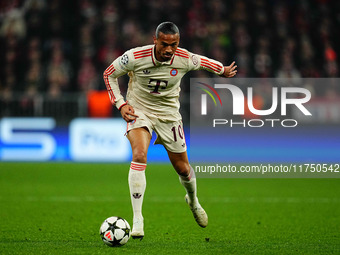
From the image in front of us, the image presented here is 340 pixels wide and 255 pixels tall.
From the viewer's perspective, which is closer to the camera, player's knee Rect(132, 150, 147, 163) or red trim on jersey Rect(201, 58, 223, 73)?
player's knee Rect(132, 150, 147, 163)

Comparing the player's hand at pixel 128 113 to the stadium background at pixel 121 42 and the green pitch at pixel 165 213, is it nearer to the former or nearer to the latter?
the green pitch at pixel 165 213

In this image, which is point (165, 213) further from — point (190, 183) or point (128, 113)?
point (128, 113)

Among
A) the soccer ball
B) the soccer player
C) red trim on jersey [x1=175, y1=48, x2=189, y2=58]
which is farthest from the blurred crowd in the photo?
the soccer ball

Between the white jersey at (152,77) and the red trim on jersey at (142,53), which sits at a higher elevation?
the red trim on jersey at (142,53)

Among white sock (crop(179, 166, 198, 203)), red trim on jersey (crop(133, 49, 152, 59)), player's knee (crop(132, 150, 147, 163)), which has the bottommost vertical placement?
white sock (crop(179, 166, 198, 203))

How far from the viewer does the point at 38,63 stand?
53.4 ft

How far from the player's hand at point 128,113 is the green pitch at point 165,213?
115cm

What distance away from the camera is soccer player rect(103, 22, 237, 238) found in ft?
20.0

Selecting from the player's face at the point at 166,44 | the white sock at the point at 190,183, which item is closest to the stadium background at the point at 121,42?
the white sock at the point at 190,183

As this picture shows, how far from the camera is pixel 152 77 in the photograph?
6.43 meters

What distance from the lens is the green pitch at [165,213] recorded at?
6.07 metres

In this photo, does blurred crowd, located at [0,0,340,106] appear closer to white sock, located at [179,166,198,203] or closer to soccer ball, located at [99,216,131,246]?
white sock, located at [179,166,198,203]

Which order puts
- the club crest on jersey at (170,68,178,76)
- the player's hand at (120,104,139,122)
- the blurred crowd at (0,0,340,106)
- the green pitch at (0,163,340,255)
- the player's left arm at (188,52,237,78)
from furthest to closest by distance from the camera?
the blurred crowd at (0,0,340,106), the player's left arm at (188,52,237,78), the club crest on jersey at (170,68,178,76), the player's hand at (120,104,139,122), the green pitch at (0,163,340,255)

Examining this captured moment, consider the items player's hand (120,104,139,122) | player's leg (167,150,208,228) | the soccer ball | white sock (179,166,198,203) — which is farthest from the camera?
white sock (179,166,198,203)
